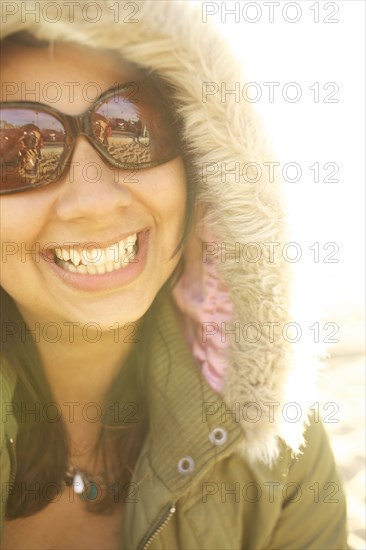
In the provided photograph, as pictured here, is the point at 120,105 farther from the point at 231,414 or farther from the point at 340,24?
the point at 340,24

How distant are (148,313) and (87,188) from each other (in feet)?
1.89

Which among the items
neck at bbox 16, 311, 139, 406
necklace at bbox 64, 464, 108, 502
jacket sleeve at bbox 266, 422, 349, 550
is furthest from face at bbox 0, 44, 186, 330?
jacket sleeve at bbox 266, 422, 349, 550

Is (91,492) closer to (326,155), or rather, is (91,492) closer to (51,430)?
(51,430)

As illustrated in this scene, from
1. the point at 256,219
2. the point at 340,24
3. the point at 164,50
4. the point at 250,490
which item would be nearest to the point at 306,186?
the point at 256,219

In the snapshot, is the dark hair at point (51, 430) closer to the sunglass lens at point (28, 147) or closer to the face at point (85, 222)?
the face at point (85, 222)

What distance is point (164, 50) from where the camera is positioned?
142 centimetres

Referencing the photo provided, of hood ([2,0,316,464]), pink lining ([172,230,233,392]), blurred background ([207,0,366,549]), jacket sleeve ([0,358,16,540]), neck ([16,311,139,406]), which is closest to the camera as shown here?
hood ([2,0,316,464])

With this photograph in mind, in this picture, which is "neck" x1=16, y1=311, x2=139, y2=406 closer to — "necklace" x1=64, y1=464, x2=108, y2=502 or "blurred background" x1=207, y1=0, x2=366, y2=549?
"necklace" x1=64, y1=464, x2=108, y2=502

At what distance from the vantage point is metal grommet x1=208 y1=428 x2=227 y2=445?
5.42 ft

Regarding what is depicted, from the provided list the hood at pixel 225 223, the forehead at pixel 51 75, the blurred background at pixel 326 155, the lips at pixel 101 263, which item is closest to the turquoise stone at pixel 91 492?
the hood at pixel 225 223

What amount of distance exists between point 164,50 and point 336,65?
7074 mm

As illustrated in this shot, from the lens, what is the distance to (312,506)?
188 centimetres

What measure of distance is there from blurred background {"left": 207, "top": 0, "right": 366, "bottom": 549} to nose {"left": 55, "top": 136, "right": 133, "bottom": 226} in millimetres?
364

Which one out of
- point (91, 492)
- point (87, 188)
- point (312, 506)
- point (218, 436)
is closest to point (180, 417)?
point (218, 436)
